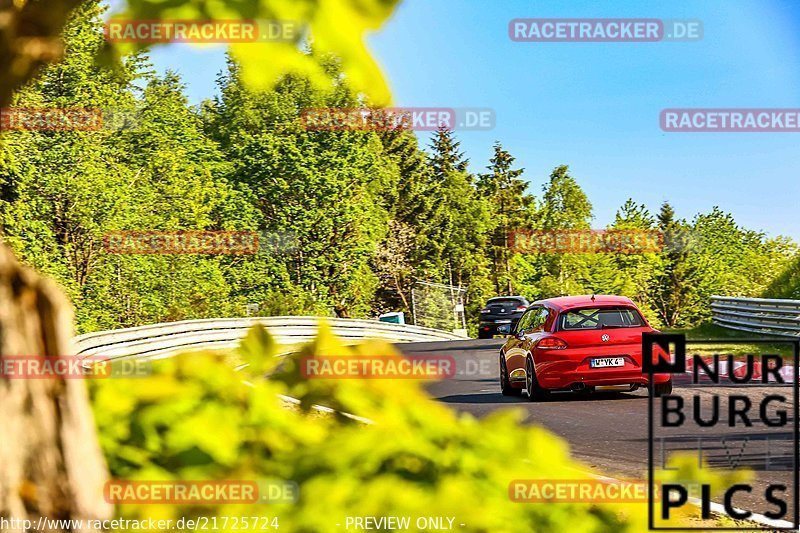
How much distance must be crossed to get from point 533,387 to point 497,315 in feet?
77.8

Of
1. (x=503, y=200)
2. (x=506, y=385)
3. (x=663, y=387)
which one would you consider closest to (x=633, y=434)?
(x=663, y=387)

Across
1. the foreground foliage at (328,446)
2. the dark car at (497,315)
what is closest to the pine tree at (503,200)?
the dark car at (497,315)

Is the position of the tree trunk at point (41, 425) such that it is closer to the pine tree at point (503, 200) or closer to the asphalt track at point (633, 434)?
the asphalt track at point (633, 434)

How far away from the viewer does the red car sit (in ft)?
47.4

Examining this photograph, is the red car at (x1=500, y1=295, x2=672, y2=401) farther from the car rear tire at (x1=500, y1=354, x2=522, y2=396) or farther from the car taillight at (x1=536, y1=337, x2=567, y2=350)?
the car rear tire at (x1=500, y1=354, x2=522, y2=396)

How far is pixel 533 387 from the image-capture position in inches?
596

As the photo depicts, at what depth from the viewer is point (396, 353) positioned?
2.25 m

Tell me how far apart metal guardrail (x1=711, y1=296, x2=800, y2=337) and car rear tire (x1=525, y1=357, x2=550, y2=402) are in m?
8.40

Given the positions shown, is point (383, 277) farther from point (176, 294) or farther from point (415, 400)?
point (415, 400)

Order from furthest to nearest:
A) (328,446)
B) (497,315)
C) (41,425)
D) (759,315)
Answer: (497,315) → (759,315) → (328,446) → (41,425)

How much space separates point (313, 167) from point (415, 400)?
4959cm

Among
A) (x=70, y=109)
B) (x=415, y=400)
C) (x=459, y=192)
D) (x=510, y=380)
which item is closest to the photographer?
(x=415, y=400)

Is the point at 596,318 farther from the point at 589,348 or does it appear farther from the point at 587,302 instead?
the point at 589,348

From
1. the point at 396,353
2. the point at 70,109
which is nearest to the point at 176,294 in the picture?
the point at 70,109
